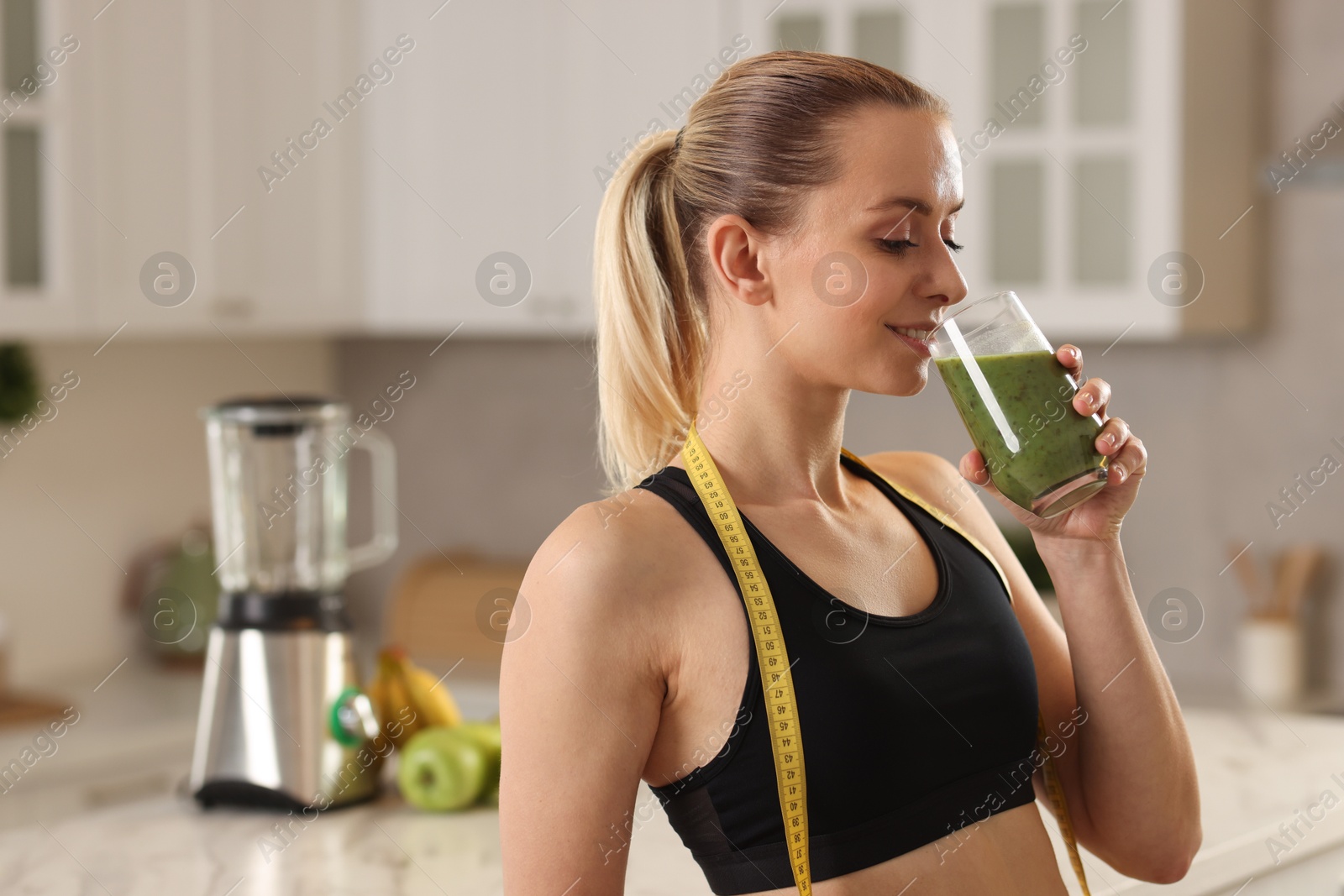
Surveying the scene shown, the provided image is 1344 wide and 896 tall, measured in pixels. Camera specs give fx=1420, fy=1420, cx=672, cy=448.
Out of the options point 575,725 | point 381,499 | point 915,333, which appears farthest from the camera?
point 381,499

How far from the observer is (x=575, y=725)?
899mm

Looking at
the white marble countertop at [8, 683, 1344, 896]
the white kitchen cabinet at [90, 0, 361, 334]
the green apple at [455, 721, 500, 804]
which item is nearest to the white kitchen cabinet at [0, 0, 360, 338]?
the white kitchen cabinet at [90, 0, 361, 334]

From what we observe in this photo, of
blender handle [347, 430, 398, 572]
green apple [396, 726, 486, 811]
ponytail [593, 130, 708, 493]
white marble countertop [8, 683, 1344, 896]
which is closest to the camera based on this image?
ponytail [593, 130, 708, 493]

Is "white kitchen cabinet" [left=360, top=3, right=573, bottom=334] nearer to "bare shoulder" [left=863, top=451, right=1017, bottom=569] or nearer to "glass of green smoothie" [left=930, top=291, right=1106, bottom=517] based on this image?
"bare shoulder" [left=863, top=451, right=1017, bottom=569]

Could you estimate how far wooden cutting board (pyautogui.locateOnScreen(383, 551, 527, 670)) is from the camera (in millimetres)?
3160

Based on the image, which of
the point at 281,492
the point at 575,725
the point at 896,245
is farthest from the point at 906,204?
the point at 281,492

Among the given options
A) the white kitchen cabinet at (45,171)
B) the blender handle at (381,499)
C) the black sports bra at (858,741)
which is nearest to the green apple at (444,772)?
the black sports bra at (858,741)

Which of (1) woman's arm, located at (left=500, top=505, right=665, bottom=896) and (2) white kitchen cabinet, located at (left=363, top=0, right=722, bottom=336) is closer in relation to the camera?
(1) woman's arm, located at (left=500, top=505, right=665, bottom=896)

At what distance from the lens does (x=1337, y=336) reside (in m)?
2.62

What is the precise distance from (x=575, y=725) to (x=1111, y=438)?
0.42 metres

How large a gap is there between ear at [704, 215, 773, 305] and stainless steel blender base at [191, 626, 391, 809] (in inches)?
33.7

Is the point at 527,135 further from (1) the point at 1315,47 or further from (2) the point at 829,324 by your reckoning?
(2) the point at 829,324

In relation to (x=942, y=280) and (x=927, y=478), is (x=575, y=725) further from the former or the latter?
(x=927, y=478)

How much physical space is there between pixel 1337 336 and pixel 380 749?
1.91m
